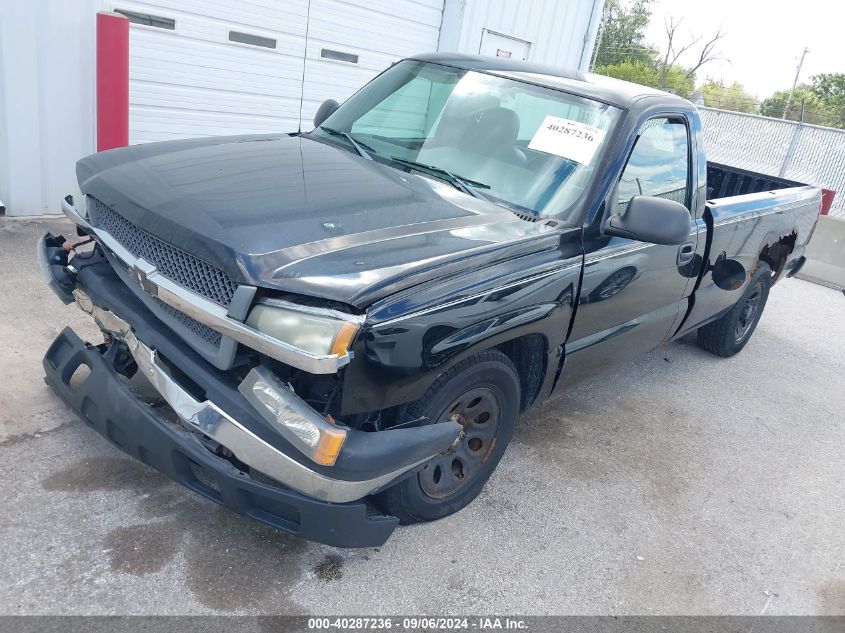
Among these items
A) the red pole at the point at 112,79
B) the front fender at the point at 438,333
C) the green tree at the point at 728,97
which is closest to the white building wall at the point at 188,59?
the red pole at the point at 112,79

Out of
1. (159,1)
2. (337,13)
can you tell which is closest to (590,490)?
(159,1)

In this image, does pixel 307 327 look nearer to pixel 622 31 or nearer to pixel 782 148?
pixel 782 148

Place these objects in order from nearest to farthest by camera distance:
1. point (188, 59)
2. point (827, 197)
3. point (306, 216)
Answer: point (306, 216)
point (188, 59)
point (827, 197)

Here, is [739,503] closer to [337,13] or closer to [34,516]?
[34,516]

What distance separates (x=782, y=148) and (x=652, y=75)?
86.7ft

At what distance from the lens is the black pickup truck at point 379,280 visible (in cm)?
234

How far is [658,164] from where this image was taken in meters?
3.76

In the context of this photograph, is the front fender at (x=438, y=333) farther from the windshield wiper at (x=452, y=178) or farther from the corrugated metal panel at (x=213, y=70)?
the corrugated metal panel at (x=213, y=70)

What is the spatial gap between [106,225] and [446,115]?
67.7 inches

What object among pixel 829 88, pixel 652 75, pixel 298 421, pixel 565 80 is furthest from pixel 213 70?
pixel 829 88

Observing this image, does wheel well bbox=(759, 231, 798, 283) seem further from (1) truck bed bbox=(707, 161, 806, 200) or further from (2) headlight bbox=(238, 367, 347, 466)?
(2) headlight bbox=(238, 367, 347, 466)

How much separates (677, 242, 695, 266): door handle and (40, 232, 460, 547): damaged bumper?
1990 millimetres

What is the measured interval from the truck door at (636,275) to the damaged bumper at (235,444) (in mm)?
1129

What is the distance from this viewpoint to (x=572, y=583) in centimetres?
293
